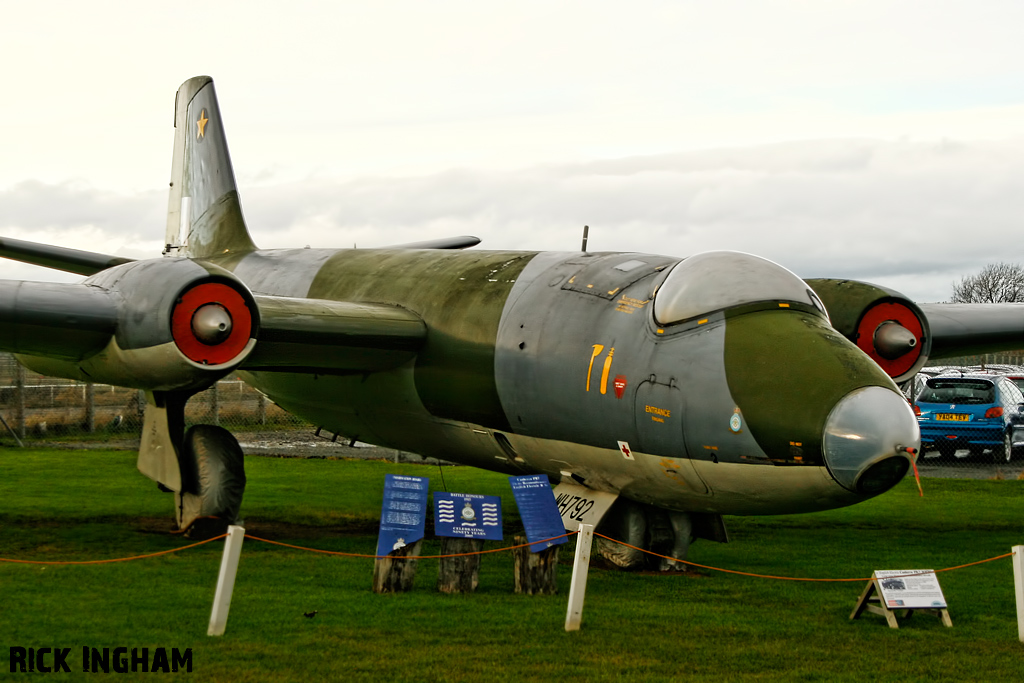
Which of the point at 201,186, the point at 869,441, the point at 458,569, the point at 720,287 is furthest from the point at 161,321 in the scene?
the point at 201,186

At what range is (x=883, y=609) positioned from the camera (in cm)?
914

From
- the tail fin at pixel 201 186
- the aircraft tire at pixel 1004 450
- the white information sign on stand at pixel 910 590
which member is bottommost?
the aircraft tire at pixel 1004 450

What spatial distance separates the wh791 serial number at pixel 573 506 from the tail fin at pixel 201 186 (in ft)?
28.5

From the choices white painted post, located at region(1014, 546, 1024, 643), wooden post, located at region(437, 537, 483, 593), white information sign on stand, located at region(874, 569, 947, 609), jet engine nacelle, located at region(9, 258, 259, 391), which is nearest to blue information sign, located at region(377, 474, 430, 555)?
wooden post, located at region(437, 537, 483, 593)

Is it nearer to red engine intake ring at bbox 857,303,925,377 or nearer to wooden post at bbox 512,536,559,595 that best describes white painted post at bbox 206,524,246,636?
wooden post at bbox 512,536,559,595

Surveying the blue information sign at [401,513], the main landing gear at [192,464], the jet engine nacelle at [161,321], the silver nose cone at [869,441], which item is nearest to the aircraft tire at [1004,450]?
the silver nose cone at [869,441]

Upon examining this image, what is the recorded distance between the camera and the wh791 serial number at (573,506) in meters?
10.9

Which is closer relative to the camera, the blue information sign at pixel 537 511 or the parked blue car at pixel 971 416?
the blue information sign at pixel 537 511

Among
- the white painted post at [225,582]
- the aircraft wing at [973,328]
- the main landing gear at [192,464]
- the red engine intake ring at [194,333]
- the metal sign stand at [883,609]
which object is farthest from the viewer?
the aircraft wing at [973,328]

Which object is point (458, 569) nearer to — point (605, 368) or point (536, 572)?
point (536, 572)

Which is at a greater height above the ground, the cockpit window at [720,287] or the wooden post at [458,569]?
the cockpit window at [720,287]

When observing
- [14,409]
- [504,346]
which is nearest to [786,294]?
[504,346]

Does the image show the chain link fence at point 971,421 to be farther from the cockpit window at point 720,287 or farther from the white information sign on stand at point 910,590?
the white information sign on stand at point 910,590

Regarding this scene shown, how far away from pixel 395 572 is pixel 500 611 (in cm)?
115
